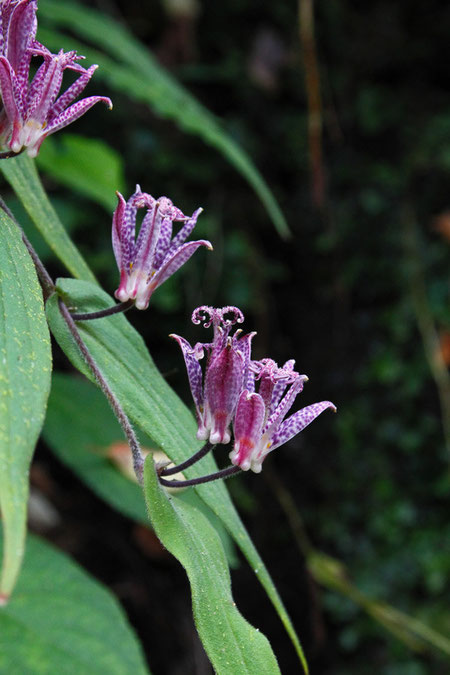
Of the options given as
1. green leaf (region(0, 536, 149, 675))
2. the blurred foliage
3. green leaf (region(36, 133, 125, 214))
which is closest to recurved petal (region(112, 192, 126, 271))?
green leaf (region(0, 536, 149, 675))

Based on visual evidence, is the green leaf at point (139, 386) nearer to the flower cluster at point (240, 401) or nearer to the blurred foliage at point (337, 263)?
the flower cluster at point (240, 401)

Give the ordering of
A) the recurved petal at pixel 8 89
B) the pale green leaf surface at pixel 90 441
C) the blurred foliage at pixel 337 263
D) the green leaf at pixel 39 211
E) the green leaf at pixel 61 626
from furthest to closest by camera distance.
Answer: the blurred foliage at pixel 337 263 → the pale green leaf surface at pixel 90 441 → the green leaf at pixel 61 626 → the green leaf at pixel 39 211 → the recurved petal at pixel 8 89

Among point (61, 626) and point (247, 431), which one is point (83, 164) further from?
point (247, 431)

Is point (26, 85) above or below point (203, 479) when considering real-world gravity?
above

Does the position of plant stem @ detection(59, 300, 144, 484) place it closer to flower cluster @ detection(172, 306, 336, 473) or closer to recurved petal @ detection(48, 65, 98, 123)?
flower cluster @ detection(172, 306, 336, 473)

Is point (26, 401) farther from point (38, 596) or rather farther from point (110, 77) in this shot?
point (110, 77)

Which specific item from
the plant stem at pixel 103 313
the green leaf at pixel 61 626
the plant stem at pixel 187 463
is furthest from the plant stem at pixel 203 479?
the green leaf at pixel 61 626

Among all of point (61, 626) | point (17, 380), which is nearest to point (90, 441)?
point (61, 626)
